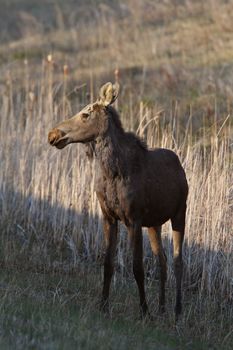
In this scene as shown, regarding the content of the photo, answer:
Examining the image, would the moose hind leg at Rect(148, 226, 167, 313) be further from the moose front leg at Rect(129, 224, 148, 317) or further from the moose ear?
the moose ear

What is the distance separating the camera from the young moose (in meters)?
8.09

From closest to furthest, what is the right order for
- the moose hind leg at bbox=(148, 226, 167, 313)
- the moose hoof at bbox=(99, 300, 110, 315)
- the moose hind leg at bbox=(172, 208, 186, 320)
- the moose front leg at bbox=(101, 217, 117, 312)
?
1. the moose hoof at bbox=(99, 300, 110, 315)
2. the moose front leg at bbox=(101, 217, 117, 312)
3. the moose hind leg at bbox=(172, 208, 186, 320)
4. the moose hind leg at bbox=(148, 226, 167, 313)

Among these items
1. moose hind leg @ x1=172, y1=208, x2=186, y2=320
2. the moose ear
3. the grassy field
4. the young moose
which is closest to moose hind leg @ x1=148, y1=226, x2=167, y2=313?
moose hind leg @ x1=172, y1=208, x2=186, y2=320

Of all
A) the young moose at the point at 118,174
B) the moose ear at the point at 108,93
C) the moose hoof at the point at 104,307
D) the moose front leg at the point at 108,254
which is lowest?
the moose hoof at the point at 104,307

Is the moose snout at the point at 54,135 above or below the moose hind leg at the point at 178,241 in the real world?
above

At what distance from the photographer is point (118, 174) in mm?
8141

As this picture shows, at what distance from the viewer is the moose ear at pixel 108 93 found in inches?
318

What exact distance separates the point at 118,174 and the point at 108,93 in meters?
0.75

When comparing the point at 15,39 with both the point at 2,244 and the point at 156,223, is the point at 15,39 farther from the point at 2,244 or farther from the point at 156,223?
the point at 156,223

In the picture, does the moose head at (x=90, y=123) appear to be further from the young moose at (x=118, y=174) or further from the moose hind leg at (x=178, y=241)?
the moose hind leg at (x=178, y=241)

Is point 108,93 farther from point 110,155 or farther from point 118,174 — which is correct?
point 118,174

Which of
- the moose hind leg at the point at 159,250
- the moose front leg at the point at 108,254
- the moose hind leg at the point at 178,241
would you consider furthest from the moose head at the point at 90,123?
the moose hind leg at the point at 159,250

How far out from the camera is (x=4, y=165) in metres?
12.5

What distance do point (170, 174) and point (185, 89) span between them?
368 inches
